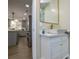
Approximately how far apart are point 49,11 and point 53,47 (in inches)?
55.2

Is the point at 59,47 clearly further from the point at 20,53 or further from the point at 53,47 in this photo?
the point at 20,53

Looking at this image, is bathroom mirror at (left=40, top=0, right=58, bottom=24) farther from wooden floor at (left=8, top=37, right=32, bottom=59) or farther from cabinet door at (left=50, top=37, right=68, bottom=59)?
wooden floor at (left=8, top=37, right=32, bottom=59)

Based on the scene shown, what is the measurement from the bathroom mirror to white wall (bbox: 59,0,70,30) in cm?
20

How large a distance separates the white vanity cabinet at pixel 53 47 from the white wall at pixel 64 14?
734 millimetres

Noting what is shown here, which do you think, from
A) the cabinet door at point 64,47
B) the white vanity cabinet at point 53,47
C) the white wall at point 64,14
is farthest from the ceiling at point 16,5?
the white vanity cabinet at point 53,47

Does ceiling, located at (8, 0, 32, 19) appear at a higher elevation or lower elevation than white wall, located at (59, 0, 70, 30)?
higher

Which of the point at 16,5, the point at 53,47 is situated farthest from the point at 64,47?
the point at 16,5

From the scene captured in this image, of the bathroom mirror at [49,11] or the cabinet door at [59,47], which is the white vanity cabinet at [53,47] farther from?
the bathroom mirror at [49,11]

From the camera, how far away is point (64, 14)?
455 centimetres

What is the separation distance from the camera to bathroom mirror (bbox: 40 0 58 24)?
3821mm

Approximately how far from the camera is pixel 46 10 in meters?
4.08

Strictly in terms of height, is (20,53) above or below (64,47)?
below

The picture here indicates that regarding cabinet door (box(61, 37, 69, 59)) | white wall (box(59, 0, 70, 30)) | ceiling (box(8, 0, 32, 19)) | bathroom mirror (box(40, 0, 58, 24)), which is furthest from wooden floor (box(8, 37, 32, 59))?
ceiling (box(8, 0, 32, 19))
